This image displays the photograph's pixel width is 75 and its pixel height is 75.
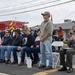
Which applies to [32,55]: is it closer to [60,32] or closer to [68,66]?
[68,66]

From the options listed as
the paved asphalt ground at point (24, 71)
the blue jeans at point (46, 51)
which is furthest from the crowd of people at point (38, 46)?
the paved asphalt ground at point (24, 71)

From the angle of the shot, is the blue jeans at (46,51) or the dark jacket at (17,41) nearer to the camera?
the blue jeans at (46,51)

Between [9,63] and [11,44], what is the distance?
913 mm

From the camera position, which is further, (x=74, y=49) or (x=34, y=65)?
(x=34, y=65)

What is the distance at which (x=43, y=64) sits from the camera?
1002 cm

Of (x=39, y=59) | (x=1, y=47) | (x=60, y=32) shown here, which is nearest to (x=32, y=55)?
(x=39, y=59)

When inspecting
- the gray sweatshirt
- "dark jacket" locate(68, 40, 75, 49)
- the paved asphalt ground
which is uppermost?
the gray sweatshirt

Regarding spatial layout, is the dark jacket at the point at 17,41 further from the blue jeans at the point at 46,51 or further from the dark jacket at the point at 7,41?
the blue jeans at the point at 46,51

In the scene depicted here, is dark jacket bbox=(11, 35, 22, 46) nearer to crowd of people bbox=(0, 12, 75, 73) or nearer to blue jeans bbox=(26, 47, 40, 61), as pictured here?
crowd of people bbox=(0, 12, 75, 73)

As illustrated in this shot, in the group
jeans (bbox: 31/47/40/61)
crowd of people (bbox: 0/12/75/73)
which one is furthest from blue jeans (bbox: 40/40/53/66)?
jeans (bbox: 31/47/40/61)

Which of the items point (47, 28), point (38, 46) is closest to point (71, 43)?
point (47, 28)

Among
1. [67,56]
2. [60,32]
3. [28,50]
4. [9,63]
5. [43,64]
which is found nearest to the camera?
[67,56]

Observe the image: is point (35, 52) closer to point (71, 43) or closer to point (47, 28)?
point (47, 28)

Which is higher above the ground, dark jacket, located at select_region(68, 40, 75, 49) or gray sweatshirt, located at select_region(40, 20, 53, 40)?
gray sweatshirt, located at select_region(40, 20, 53, 40)
